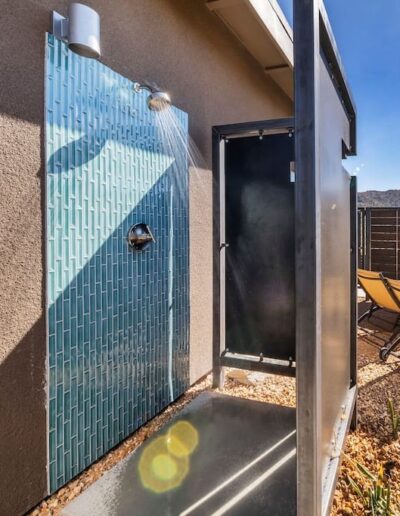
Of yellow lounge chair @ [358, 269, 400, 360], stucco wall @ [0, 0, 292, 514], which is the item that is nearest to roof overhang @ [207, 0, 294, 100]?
stucco wall @ [0, 0, 292, 514]

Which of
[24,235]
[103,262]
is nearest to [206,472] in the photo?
[103,262]

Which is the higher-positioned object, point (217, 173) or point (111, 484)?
point (217, 173)

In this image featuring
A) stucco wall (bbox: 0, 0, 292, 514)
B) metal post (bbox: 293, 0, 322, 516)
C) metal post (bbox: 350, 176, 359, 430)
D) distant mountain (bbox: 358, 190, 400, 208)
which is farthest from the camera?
distant mountain (bbox: 358, 190, 400, 208)

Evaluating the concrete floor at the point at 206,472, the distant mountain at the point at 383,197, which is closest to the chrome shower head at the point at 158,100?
the concrete floor at the point at 206,472

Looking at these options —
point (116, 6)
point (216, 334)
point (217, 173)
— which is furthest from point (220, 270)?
point (116, 6)

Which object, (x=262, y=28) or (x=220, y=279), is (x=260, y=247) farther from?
(x=262, y=28)

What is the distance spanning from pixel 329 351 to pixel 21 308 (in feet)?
5.38

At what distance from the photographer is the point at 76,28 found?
2.07 metres

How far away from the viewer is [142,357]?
2.89 metres

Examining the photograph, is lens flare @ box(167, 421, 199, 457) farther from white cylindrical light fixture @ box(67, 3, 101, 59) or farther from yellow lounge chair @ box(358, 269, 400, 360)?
yellow lounge chair @ box(358, 269, 400, 360)

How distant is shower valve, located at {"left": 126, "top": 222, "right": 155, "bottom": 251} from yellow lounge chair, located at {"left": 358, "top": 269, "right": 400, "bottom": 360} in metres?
3.39

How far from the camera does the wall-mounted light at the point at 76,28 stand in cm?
206

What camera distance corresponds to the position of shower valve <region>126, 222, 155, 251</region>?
2697mm

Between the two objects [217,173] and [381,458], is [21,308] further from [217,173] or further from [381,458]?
[381,458]
